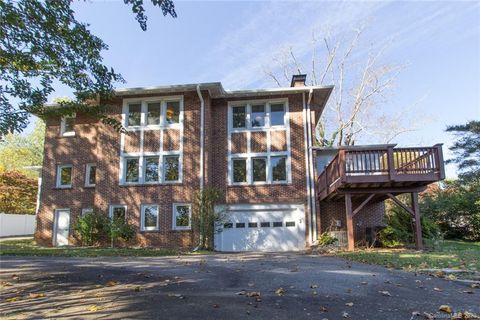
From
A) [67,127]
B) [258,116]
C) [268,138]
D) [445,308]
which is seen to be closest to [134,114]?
[67,127]

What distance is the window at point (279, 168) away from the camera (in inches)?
698

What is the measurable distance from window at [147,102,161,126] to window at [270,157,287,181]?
575 centimetres

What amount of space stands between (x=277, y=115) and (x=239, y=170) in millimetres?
3184

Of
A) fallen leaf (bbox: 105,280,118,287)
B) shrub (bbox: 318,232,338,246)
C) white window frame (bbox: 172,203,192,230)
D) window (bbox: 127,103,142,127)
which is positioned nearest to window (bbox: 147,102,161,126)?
window (bbox: 127,103,142,127)

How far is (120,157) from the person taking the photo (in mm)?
17953

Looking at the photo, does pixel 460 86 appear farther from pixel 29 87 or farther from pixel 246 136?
pixel 29 87

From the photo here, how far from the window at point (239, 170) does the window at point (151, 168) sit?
361 centimetres

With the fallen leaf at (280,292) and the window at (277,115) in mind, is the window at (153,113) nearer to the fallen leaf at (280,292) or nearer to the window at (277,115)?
the window at (277,115)

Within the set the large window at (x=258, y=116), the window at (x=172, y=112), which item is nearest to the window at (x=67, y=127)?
the window at (x=172, y=112)

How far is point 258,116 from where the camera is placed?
18.4 metres

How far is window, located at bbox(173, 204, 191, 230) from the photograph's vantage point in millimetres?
17111

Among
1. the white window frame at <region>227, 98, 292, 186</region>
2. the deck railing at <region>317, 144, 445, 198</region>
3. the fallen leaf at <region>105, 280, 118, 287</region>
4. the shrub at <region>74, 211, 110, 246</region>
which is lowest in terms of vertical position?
the fallen leaf at <region>105, 280, 118, 287</region>

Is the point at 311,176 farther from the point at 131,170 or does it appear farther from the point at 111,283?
the point at 111,283

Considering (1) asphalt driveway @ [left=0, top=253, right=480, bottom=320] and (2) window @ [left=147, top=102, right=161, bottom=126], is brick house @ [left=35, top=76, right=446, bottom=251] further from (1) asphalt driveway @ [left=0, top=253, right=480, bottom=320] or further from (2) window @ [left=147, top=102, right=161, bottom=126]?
(1) asphalt driveway @ [left=0, top=253, right=480, bottom=320]
